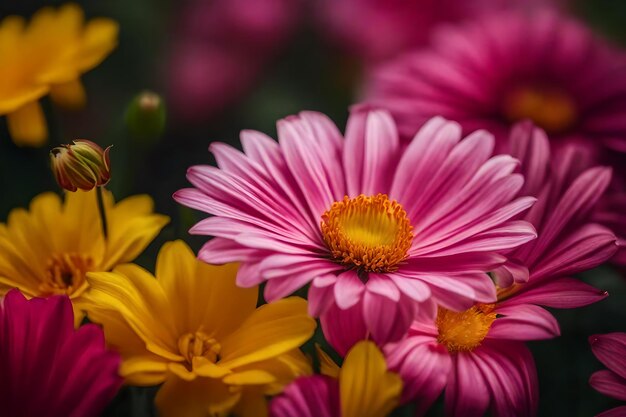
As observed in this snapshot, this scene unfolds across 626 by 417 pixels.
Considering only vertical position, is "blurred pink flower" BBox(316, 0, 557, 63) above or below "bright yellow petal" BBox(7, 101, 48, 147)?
above

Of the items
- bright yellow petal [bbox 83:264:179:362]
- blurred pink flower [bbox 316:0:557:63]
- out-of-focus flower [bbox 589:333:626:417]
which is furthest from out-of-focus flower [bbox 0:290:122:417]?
blurred pink flower [bbox 316:0:557:63]

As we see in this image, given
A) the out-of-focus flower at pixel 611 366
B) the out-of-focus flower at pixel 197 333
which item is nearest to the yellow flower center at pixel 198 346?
the out-of-focus flower at pixel 197 333

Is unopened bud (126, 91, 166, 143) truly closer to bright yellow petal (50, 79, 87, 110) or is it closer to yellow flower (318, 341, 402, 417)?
bright yellow petal (50, 79, 87, 110)

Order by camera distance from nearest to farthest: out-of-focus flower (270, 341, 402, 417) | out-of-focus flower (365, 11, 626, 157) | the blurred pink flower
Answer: out-of-focus flower (270, 341, 402, 417) → out-of-focus flower (365, 11, 626, 157) → the blurred pink flower

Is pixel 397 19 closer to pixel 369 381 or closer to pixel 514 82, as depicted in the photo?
pixel 514 82

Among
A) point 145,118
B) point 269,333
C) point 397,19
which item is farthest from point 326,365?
point 397,19

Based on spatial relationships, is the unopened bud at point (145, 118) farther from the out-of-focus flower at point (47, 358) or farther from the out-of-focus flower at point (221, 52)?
the out-of-focus flower at point (221, 52)

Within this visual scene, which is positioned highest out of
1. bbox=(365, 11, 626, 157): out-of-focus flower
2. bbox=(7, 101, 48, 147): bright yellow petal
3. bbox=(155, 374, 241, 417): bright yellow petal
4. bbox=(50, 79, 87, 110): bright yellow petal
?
bbox=(365, 11, 626, 157): out-of-focus flower
